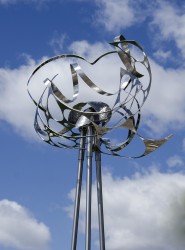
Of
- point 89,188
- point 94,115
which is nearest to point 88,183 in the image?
point 89,188

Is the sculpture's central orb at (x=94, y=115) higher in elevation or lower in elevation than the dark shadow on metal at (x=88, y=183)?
higher

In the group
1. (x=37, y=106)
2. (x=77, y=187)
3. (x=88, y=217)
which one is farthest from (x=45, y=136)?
(x=88, y=217)

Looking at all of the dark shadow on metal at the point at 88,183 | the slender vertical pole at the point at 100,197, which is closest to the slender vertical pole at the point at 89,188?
the dark shadow on metal at the point at 88,183

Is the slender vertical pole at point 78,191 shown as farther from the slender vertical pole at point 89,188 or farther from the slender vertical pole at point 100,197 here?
the slender vertical pole at point 100,197

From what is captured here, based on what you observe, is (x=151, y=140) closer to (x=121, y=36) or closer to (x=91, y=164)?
(x=91, y=164)

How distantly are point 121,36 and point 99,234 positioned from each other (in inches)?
213

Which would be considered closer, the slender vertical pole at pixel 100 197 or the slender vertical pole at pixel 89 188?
the slender vertical pole at pixel 89 188

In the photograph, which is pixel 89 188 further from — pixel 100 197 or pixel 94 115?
pixel 94 115

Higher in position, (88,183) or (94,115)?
(94,115)

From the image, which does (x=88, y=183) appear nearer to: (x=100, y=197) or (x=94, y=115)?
(x=100, y=197)

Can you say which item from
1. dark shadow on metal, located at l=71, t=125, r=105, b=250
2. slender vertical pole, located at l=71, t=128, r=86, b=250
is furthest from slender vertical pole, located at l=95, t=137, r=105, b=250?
slender vertical pole, located at l=71, t=128, r=86, b=250

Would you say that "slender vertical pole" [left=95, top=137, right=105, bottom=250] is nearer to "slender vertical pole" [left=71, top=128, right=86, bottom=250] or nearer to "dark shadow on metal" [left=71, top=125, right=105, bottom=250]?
"dark shadow on metal" [left=71, top=125, right=105, bottom=250]

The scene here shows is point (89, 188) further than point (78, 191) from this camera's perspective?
No

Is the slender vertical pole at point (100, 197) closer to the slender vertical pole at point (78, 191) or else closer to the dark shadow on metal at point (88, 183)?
the dark shadow on metal at point (88, 183)
